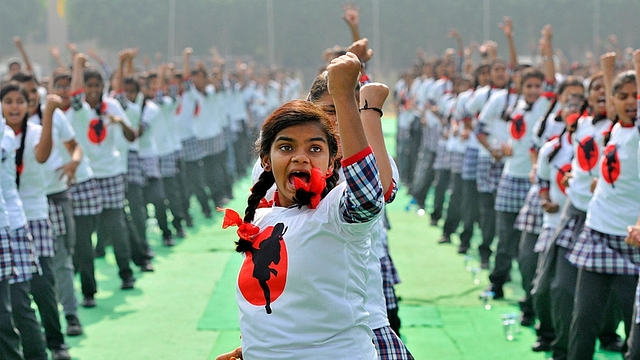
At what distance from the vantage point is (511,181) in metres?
7.84

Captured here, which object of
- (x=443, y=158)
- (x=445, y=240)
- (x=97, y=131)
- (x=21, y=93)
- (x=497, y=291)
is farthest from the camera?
(x=443, y=158)

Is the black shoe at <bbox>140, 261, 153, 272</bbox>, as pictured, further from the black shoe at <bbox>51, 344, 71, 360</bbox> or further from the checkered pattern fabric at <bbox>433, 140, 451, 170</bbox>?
the checkered pattern fabric at <bbox>433, 140, 451, 170</bbox>

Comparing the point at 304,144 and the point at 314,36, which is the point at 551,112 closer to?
the point at 304,144

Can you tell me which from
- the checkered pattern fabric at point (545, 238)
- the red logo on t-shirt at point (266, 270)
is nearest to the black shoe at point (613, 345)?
the checkered pattern fabric at point (545, 238)

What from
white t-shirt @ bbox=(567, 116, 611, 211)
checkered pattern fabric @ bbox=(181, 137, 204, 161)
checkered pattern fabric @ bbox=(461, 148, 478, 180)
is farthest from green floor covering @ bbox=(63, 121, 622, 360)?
checkered pattern fabric @ bbox=(181, 137, 204, 161)

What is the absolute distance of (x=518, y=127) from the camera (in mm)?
7887

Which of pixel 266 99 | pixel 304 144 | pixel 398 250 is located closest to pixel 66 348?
pixel 304 144

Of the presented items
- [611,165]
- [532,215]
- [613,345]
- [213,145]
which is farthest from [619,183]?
[213,145]

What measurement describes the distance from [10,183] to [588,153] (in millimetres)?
3384

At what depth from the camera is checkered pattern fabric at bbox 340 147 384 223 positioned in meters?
2.53

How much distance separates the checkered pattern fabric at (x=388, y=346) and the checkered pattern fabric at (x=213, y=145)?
9682 mm

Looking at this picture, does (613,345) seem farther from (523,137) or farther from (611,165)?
(523,137)

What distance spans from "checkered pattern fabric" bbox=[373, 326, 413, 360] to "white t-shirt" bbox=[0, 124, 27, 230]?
8.74 feet

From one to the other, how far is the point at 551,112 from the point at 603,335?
1.91 m
